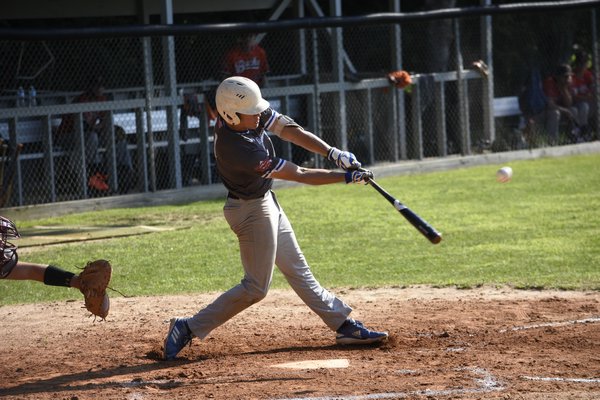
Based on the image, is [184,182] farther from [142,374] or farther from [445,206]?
[142,374]

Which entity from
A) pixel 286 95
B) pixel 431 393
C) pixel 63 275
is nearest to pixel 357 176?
pixel 431 393

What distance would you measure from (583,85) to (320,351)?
13.4m

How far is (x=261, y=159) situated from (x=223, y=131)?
1.12 ft

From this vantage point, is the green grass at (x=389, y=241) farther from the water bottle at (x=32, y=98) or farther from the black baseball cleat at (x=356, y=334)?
the black baseball cleat at (x=356, y=334)

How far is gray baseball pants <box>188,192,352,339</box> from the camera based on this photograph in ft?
21.1

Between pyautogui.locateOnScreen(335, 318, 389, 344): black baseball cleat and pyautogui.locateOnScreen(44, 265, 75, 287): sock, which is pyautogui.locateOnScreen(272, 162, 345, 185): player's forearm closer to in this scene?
pyautogui.locateOnScreen(335, 318, 389, 344): black baseball cleat

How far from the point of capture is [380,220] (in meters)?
12.5

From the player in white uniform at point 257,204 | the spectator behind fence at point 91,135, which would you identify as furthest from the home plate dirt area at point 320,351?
the spectator behind fence at point 91,135

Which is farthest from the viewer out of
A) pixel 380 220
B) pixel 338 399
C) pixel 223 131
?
pixel 380 220

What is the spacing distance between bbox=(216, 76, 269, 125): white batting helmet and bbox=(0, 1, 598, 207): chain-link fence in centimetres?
727

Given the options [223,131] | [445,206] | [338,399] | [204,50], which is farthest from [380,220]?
[338,399]

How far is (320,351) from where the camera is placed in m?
6.63

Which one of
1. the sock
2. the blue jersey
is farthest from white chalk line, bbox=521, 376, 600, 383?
the sock

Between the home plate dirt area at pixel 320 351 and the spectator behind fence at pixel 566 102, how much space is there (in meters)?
10.7
